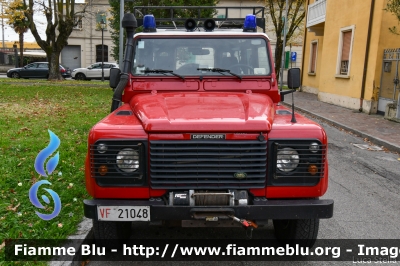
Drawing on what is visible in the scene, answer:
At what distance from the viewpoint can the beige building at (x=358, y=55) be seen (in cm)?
1476

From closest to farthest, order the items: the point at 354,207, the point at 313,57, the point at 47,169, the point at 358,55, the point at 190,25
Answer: the point at 47,169
the point at 190,25
the point at 354,207
the point at 358,55
the point at 313,57

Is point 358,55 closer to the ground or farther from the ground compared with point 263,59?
farther from the ground

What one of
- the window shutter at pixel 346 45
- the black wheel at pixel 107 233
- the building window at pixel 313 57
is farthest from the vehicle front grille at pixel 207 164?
the building window at pixel 313 57

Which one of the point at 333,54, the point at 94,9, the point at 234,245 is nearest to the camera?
the point at 234,245

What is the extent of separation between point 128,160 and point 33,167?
330cm

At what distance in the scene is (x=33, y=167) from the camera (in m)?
6.16

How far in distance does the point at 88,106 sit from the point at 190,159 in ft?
37.3

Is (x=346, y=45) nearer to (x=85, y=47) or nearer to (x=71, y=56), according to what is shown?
(x=85, y=47)

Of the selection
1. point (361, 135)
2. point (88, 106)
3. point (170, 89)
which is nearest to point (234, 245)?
point (170, 89)

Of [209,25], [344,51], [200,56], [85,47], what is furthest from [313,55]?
[85,47]

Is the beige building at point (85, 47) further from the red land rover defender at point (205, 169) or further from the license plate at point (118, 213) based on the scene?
the license plate at point (118, 213)

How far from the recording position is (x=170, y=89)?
478 centimetres

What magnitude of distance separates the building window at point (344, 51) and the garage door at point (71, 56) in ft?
107

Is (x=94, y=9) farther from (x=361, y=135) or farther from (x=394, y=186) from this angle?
(x=394, y=186)
